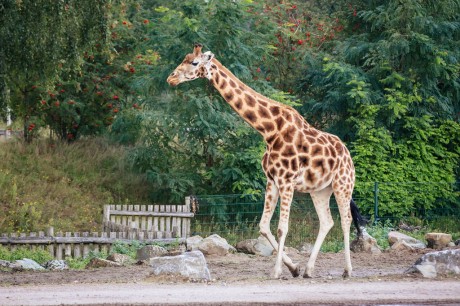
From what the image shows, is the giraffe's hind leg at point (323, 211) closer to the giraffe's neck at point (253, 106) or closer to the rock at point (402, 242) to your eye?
the giraffe's neck at point (253, 106)

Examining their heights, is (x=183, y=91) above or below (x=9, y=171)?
above

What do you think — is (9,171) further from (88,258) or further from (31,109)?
(88,258)

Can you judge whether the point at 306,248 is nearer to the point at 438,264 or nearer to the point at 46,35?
the point at 438,264

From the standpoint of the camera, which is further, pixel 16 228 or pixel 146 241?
pixel 16 228

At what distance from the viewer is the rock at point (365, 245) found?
20234mm

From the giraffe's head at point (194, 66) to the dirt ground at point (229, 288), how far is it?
338 cm

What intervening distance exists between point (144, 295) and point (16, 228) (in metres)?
12.0

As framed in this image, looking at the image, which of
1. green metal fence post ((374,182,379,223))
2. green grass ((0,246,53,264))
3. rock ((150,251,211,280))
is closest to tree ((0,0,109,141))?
green grass ((0,246,53,264))

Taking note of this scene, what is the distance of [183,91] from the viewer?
24.8 m

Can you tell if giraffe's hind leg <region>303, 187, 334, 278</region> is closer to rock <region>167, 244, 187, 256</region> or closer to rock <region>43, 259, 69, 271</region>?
rock <region>167, 244, 187, 256</region>

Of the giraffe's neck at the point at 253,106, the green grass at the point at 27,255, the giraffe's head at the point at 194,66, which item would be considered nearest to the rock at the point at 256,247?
the green grass at the point at 27,255

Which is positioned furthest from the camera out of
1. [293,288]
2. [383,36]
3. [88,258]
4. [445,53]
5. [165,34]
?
[383,36]

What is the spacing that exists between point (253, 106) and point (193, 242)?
19.4 ft

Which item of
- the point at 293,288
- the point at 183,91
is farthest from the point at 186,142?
the point at 293,288
